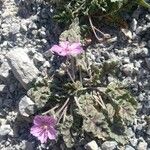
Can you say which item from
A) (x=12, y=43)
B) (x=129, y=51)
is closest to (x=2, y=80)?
(x=12, y=43)

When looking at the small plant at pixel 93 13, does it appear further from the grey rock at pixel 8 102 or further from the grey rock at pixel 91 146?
the grey rock at pixel 91 146

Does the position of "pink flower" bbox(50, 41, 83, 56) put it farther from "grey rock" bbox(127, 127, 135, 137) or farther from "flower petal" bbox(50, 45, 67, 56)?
"grey rock" bbox(127, 127, 135, 137)

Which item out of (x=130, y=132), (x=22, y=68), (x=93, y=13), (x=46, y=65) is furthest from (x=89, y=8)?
(x=130, y=132)

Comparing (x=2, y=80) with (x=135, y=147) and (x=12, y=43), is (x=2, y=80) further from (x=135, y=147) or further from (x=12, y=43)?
(x=135, y=147)

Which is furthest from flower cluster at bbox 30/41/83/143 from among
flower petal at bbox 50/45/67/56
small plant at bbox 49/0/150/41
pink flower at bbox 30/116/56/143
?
small plant at bbox 49/0/150/41

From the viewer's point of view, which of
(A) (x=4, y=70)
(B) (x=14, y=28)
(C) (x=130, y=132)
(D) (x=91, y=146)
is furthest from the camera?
(B) (x=14, y=28)

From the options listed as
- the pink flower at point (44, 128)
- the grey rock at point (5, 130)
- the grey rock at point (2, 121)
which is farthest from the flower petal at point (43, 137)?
the grey rock at point (2, 121)

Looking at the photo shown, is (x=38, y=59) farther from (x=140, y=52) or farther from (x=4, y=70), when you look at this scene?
(x=140, y=52)
